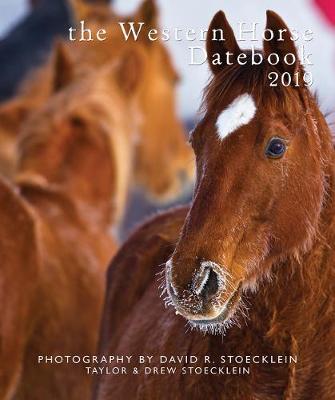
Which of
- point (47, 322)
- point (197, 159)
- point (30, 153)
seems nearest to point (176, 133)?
point (30, 153)

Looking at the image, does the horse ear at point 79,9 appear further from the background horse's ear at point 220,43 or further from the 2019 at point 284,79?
the 2019 at point 284,79

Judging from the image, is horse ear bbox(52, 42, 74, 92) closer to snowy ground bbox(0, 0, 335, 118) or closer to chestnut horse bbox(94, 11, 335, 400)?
snowy ground bbox(0, 0, 335, 118)

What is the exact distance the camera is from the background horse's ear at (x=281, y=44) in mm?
2789

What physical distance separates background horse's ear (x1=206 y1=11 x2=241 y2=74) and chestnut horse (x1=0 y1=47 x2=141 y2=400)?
1758 mm

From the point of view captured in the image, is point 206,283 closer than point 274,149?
Yes

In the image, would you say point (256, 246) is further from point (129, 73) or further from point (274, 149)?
point (129, 73)

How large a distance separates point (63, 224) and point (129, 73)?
180cm

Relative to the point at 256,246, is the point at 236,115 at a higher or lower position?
higher

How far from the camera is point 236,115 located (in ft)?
9.12

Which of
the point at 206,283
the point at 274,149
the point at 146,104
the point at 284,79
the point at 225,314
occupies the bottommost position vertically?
the point at 146,104

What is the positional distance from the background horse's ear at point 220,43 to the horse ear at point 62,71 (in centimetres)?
375

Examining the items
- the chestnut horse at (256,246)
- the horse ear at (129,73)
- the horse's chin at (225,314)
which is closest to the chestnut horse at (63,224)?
the horse ear at (129,73)

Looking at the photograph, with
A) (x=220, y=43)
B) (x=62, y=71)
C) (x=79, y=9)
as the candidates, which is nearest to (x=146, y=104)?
(x=62, y=71)

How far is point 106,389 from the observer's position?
366cm
